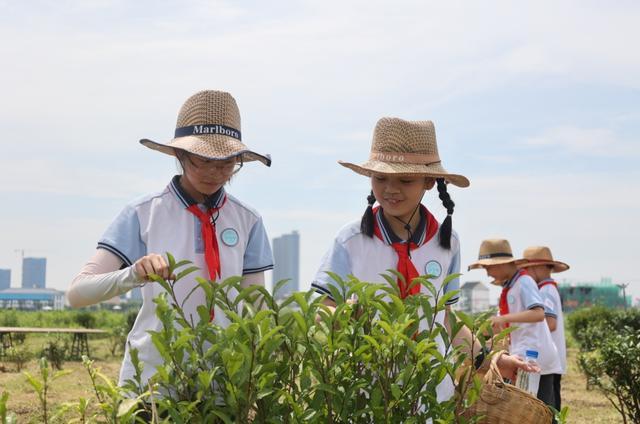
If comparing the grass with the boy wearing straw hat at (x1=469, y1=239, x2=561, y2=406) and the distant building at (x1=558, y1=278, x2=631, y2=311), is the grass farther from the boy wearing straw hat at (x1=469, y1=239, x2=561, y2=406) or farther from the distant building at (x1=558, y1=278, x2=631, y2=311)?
the distant building at (x1=558, y1=278, x2=631, y2=311)

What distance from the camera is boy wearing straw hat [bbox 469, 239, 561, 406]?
5422 mm

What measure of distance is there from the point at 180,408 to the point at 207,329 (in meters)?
0.16

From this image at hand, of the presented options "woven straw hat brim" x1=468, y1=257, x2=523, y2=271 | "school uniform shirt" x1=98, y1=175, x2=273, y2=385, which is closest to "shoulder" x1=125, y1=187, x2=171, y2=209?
"school uniform shirt" x1=98, y1=175, x2=273, y2=385

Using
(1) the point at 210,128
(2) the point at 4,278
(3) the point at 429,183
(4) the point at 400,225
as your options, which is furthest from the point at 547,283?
(2) the point at 4,278

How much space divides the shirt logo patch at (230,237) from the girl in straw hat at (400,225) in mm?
417

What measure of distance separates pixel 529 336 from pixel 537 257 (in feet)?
5.18

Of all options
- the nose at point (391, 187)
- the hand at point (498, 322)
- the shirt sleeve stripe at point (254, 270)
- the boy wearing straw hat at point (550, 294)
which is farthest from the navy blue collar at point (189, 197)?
the boy wearing straw hat at point (550, 294)

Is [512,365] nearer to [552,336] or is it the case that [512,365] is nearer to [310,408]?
[310,408]

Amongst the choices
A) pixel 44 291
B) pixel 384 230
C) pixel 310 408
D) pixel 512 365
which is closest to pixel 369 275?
pixel 384 230

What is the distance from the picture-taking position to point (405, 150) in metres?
2.82

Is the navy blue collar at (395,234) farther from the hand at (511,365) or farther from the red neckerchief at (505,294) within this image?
the red neckerchief at (505,294)

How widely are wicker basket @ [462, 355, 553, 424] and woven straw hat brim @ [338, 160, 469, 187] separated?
0.74 m

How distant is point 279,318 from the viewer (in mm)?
1620

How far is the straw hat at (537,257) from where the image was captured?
6.87 m
